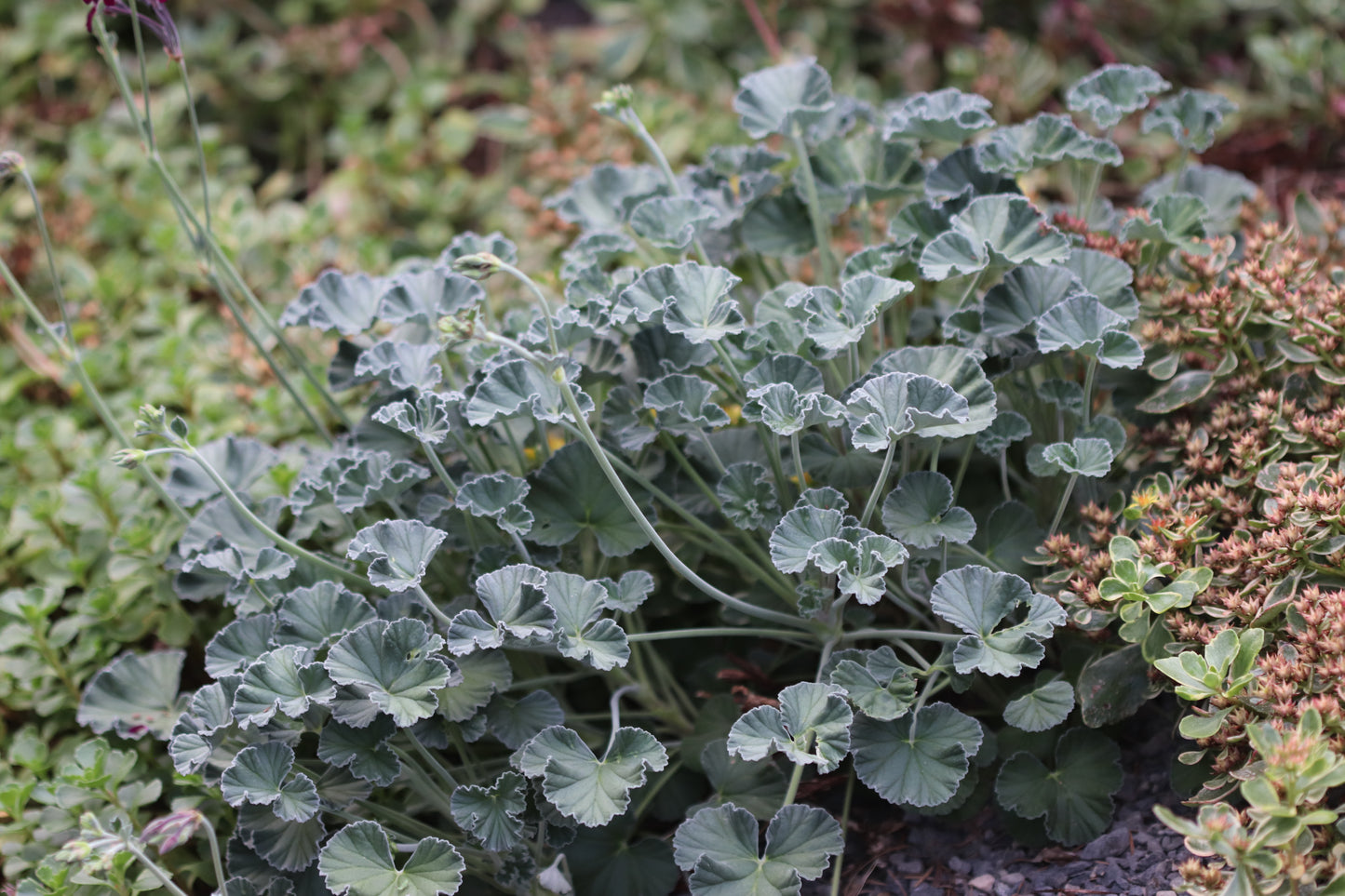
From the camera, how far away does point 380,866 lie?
151 centimetres

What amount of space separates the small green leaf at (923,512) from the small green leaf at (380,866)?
0.77 metres

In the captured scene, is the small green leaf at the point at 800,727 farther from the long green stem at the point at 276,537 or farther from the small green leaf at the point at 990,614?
the long green stem at the point at 276,537

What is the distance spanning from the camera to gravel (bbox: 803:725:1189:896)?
1631mm

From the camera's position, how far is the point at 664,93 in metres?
3.40

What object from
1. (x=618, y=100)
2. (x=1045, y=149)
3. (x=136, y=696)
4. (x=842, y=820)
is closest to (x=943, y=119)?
(x=1045, y=149)

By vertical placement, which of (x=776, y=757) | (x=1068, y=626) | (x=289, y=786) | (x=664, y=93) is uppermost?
(x=664, y=93)

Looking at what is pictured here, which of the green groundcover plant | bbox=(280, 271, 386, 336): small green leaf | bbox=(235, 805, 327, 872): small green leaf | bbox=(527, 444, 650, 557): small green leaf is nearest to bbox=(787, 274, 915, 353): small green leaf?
the green groundcover plant

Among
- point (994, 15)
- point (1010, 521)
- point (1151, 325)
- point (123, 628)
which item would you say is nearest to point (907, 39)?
point (994, 15)

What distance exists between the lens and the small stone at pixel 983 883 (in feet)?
5.48

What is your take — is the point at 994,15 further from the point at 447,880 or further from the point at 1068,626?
the point at 447,880

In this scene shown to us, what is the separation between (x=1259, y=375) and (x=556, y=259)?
159 cm

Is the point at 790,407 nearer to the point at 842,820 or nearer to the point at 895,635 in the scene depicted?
the point at 895,635

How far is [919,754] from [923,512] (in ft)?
1.14

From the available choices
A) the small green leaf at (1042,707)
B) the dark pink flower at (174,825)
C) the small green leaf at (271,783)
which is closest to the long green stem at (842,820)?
the small green leaf at (1042,707)
